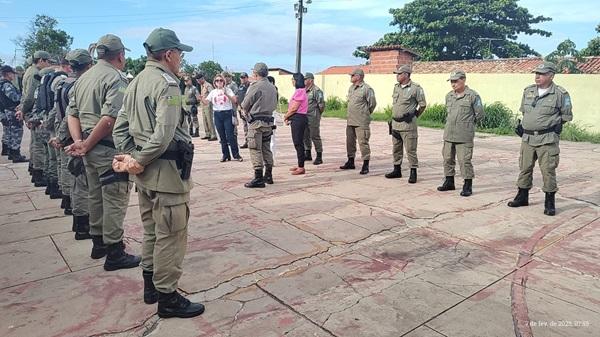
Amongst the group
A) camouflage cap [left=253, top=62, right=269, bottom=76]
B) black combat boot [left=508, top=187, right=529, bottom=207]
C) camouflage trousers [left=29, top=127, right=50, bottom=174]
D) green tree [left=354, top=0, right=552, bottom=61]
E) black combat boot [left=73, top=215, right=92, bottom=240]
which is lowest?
black combat boot [left=73, top=215, right=92, bottom=240]

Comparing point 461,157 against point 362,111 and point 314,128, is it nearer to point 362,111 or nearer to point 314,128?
point 362,111

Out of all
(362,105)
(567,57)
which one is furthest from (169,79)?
(567,57)

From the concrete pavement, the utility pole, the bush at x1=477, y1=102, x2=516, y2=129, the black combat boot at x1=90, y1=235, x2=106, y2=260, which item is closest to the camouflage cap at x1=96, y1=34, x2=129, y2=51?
the black combat boot at x1=90, y1=235, x2=106, y2=260

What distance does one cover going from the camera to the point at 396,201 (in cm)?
558

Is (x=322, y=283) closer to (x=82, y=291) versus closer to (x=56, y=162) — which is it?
(x=82, y=291)

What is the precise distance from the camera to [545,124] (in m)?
5.02

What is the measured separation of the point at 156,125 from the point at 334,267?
1860 mm

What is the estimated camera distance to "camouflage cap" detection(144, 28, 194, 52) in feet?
8.86

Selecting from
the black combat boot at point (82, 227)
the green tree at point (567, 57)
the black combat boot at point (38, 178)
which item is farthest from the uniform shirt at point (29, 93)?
the green tree at point (567, 57)

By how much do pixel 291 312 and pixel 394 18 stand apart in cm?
3067

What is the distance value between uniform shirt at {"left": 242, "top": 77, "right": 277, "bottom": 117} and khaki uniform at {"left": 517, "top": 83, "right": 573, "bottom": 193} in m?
3.34

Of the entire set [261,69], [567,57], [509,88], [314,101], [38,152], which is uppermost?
[567,57]

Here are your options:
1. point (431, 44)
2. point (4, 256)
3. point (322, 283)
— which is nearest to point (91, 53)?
point (4, 256)

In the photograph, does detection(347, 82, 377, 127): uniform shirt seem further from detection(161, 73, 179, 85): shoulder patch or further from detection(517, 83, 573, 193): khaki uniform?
detection(161, 73, 179, 85): shoulder patch
